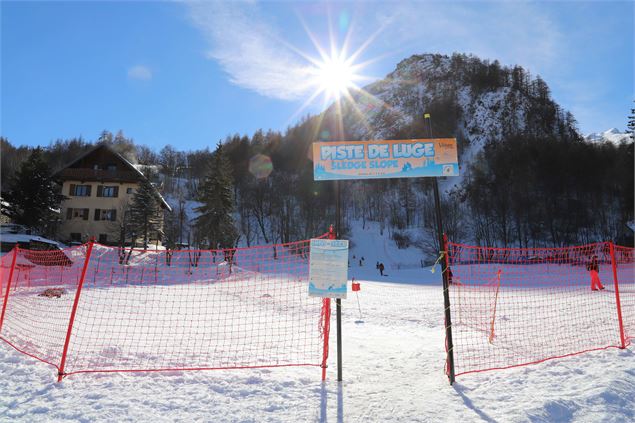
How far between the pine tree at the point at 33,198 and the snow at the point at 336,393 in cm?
3775

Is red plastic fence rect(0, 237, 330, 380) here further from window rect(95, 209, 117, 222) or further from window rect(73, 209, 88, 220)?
window rect(73, 209, 88, 220)

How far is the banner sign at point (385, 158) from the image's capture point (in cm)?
609

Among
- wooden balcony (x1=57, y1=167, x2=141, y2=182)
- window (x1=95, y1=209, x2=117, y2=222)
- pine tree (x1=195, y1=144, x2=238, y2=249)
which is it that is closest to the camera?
pine tree (x1=195, y1=144, x2=238, y2=249)

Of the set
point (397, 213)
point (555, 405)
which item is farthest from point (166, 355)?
point (397, 213)

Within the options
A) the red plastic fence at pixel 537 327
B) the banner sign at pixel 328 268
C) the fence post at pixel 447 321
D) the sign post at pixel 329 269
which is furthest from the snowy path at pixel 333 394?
the banner sign at pixel 328 268

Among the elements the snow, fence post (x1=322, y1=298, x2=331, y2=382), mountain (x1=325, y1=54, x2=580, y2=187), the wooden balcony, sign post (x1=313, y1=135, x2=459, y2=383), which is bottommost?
the snow

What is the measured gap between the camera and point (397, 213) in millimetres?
75062

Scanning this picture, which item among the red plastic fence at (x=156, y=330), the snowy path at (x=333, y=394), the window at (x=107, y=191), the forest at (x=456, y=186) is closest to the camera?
the snowy path at (x=333, y=394)

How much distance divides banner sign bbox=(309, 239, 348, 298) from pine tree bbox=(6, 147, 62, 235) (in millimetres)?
41769

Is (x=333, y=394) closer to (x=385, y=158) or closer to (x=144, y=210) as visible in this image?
(x=385, y=158)

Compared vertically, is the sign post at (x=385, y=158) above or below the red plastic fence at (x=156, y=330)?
above

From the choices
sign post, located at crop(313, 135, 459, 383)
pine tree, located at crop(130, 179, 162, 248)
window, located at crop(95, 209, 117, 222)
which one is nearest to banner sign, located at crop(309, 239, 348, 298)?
sign post, located at crop(313, 135, 459, 383)

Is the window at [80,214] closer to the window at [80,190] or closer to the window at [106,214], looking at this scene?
the window at [106,214]

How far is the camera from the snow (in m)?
4.38
